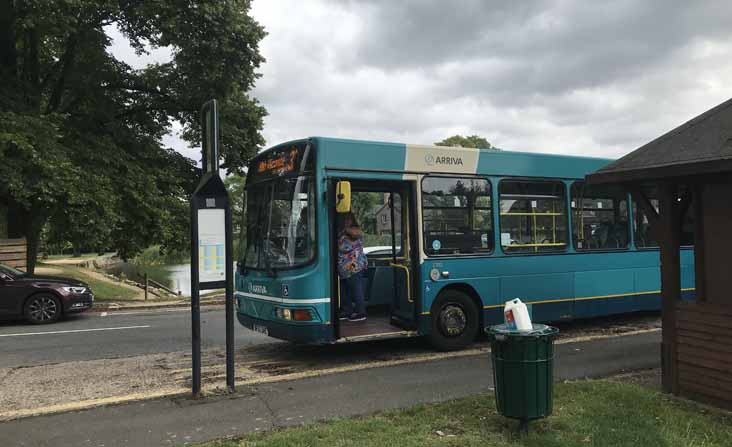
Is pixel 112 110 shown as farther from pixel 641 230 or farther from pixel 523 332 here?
pixel 523 332

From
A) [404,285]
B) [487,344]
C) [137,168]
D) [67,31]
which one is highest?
[67,31]

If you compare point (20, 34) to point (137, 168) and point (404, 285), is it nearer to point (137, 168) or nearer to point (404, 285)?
point (137, 168)

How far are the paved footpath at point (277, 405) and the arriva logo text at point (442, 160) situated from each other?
8.84 ft

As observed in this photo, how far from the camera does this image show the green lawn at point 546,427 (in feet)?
14.9

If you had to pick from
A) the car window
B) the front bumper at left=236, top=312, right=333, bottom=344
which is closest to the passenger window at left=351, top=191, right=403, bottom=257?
the front bumper at left=236, top=312, right=333, bottom=344

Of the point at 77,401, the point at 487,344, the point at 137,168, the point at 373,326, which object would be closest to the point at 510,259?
the point at 487,344

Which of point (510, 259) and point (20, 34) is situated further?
point (20, 34)

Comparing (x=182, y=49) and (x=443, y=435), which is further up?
(x=182, y=49)

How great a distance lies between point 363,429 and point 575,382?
2.67 m

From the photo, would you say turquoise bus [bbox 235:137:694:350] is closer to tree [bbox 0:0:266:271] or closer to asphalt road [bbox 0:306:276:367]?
asphalt road [bbox 0:306:276:367]

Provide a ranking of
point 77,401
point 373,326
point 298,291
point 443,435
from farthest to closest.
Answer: point 373,326, point 298,291, point 77,401, point 443,435

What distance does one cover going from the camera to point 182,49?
16891mm

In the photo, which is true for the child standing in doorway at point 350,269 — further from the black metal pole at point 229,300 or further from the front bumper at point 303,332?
the black metal pole at point 229,300

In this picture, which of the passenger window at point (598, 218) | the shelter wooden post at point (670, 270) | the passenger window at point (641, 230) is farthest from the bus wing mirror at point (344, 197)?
the passenger window at point (641, 230)
